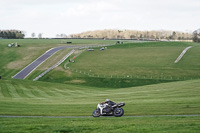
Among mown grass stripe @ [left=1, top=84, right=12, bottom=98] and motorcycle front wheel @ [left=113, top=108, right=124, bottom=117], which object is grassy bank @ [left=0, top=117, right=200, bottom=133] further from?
mown grass stripe @ [left=1, top=84, right=12, bottom=98]

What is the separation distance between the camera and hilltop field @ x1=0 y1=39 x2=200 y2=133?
85.4 ft

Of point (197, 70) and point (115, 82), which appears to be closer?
point (115, 82)

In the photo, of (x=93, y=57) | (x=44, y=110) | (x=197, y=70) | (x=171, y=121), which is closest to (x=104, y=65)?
(x=93, y=57)

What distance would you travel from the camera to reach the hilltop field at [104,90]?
85.4ft

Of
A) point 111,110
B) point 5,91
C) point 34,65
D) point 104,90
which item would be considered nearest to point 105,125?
point 111,110

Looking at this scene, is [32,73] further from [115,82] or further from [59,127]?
[59,127]

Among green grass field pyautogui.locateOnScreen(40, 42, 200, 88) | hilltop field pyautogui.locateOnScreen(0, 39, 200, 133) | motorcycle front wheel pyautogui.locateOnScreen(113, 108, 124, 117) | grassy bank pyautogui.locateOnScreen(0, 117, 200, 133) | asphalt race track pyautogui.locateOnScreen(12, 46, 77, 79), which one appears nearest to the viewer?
grassy bank pyautogui.locateOnScreen(0, 117, 200, 133)

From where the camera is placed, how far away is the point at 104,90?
66.6m

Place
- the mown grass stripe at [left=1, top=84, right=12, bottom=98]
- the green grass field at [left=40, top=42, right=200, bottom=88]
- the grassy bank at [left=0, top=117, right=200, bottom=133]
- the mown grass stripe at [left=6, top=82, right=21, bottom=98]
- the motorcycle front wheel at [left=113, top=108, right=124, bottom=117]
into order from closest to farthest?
the grassy bank at [left=0, top=117, right=200, bottom=133] < the motorcycle front wheel at [left=113, top=108, right=124, bottom=117] < the mown grass stripe at [left=1, top=84, right=12, bottom=98] < the mown grass stripe at [left=6, top=82, right=21, bottom=98] < the green grass field at [left=40, top=42, right=200, bottom=88]

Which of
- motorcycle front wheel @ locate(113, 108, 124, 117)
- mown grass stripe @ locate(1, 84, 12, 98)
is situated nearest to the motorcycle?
motorcycle front wheel @ locate(113, 108, 124, 117)

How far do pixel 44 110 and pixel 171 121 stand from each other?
15121mm

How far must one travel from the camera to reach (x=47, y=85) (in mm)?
70688

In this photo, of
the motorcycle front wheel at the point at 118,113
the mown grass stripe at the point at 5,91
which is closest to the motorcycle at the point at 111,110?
the motorcycle front wheel at the point at 118,113

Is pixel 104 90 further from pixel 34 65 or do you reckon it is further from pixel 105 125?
pixel 34 65
